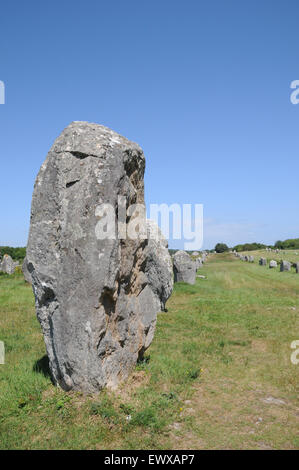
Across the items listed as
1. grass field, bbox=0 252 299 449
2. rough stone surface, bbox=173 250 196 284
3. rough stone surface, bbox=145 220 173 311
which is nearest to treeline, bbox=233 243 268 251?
rough stone surface, bbox=173 250 196 284

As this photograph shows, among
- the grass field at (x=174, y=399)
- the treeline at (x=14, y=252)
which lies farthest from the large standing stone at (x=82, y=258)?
the treeline at (x=14, y=252)

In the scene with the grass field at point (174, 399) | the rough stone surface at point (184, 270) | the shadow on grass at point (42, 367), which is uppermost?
the rough stone surface at point (184, 270)

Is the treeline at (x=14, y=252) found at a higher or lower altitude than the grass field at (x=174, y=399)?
higher

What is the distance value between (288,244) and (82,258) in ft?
315

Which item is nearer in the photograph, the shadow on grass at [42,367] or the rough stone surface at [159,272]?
the shadow on grass at [42,367]

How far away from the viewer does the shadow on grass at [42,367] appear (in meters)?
7.01

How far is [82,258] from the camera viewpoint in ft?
19.3

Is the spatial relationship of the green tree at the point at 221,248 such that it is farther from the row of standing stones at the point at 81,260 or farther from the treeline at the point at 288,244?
the row of standing stones at the point at 81,260

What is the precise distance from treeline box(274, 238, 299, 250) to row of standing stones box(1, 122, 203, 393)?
91.6 meters

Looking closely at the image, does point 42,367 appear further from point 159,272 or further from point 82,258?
point 159,272

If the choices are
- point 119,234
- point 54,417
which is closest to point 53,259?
point 119,234

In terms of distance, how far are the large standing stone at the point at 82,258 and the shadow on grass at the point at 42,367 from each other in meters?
0.61
